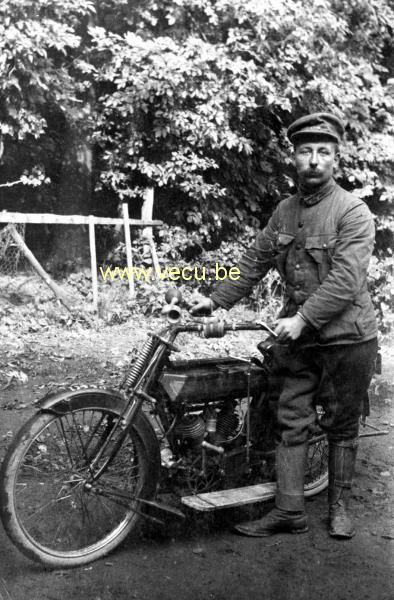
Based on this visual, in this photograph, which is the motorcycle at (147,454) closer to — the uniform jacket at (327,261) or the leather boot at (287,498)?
the leather boot at (287,498)

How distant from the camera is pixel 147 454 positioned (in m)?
3.12

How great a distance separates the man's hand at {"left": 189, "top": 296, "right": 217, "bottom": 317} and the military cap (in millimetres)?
950

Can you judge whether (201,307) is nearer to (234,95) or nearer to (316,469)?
(316,469)

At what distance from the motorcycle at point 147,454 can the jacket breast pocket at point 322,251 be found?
41 centimetres

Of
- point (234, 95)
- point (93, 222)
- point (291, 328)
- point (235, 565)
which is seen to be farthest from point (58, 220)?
point (235, 565)

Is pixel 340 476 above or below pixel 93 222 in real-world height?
below

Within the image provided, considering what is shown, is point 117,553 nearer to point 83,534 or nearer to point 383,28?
point 83,534

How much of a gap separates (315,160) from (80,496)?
6.43ft

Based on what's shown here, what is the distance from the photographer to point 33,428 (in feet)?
9.32

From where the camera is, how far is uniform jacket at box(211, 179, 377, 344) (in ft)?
10.4

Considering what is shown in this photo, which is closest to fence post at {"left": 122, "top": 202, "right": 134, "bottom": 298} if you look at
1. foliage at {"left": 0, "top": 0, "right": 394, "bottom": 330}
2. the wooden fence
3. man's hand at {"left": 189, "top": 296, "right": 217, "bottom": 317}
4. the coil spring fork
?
the wooden fence

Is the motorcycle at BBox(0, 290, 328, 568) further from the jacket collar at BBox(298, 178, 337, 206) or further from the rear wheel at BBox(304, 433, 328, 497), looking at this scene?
the jacket collar at BBox(298, 178, 337, 206)

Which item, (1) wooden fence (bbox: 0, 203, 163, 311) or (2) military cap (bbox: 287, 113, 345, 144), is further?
(1) wooden fence (bbox: 0, 203, 163, 311)

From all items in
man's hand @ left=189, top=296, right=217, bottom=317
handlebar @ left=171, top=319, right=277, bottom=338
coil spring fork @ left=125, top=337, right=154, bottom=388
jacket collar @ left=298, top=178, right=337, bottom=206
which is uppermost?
jacket collar @ left=298, top=178, right=337, bottom=206
